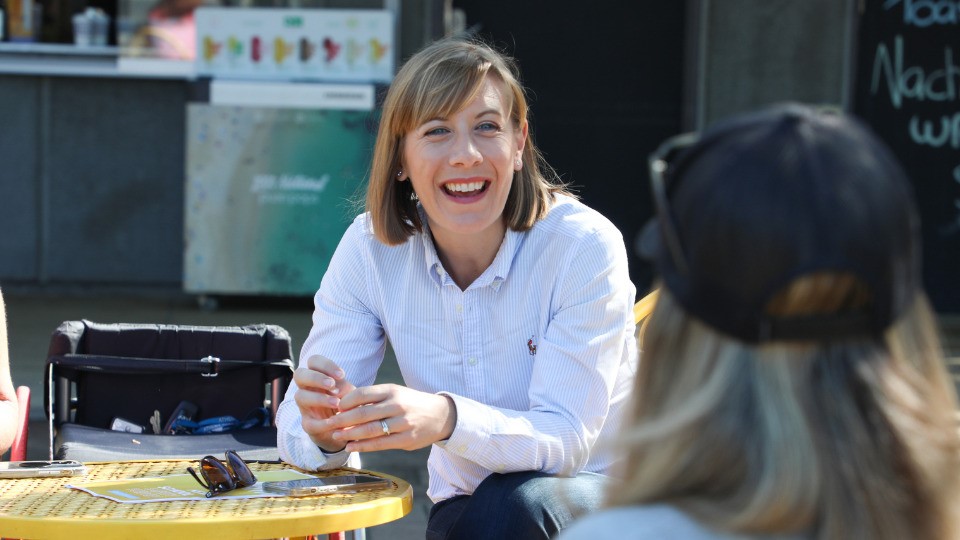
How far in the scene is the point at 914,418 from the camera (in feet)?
3.88

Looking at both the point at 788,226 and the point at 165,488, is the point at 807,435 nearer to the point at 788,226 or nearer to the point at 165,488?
the point at 788,226

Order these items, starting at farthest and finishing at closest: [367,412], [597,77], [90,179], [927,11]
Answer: [597,77] → [90,179] → [927,11] → [367,412]

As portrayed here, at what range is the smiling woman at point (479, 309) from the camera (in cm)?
251

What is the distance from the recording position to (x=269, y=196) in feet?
21.4

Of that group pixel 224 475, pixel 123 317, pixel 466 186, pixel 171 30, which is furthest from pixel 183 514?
pixel 171 30

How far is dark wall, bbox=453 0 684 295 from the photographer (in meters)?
6.96

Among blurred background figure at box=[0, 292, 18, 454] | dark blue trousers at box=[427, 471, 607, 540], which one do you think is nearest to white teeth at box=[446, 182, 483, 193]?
dark blue trousers at box=[427, 471, 607, 540]

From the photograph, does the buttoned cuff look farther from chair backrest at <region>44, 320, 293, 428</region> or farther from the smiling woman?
chair backrest at <region>44, 320, 293, 428</region>

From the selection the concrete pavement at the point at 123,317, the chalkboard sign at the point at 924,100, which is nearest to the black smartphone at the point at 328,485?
the concrete pavement at the point at 123,317

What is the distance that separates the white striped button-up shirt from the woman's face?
92 mm

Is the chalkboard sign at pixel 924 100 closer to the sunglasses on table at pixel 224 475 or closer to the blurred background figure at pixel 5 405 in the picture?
the blurred background figure at pixel 5 405

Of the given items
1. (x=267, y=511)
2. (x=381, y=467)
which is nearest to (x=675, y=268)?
(x=267, y=511)

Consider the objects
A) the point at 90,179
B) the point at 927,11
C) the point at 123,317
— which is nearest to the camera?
the point at 123,317

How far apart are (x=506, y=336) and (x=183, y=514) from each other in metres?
0.82
